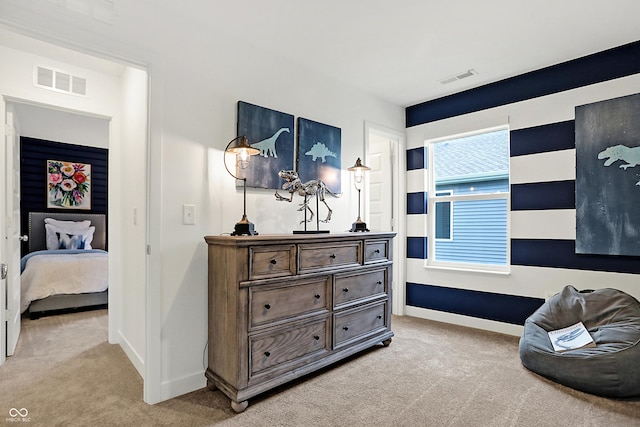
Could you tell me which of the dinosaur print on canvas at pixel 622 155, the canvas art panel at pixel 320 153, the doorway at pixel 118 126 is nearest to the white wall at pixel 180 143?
the doorway at pixel 118 126

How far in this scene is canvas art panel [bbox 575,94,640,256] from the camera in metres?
2.68

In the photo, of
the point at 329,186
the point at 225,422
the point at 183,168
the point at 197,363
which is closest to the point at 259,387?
the point at 225,422

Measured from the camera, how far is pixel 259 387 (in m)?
2.06

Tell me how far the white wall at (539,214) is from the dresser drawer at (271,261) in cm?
227

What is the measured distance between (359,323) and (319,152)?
61.3 inches

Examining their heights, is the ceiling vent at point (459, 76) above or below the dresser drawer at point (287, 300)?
above

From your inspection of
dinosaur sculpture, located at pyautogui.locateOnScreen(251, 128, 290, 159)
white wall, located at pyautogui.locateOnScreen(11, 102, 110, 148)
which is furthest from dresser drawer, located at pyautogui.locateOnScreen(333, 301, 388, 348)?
white wall, located at pyautogui.locateOnScreen(11, 102, 110, 148)

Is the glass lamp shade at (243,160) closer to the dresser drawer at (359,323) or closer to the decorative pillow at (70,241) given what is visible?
the dresser drawer at (359,323)

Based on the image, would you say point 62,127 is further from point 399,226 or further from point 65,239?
point 399,226

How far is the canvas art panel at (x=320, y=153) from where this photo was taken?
118 inches

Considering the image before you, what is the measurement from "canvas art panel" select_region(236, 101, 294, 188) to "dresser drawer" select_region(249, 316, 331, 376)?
44.0 inches


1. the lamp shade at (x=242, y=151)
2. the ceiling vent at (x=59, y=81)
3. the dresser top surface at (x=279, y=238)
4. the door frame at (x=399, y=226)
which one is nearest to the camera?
the dresser top surface at (x=279, y=238)

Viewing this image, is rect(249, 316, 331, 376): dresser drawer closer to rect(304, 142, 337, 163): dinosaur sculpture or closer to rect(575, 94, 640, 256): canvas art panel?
rect(304, 142, 337, 163): dinosaur sculpture

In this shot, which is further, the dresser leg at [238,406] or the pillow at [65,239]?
the pillow at [65,239]
